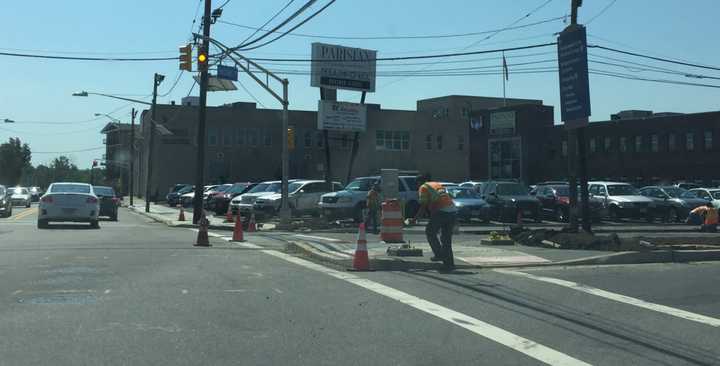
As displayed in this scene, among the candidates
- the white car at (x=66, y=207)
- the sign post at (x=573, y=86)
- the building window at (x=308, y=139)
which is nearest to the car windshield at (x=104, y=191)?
the white car at (x=66, y=207)

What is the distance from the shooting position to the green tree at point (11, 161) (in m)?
94.8

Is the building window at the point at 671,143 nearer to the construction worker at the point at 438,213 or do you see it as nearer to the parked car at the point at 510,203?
the parked car at the point at 510,203

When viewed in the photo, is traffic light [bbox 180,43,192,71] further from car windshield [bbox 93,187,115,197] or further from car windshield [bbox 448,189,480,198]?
car windshield [bbox 448,189,480,198]

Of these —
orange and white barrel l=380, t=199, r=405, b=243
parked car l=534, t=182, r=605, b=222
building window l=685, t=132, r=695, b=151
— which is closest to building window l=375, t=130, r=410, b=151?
building window l=685, t=132, r=695, b=151

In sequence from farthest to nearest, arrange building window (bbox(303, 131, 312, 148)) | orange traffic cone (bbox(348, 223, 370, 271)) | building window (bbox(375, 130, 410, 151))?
building window (bbox(303, 131, 312, 148)) < building window (bbox(375, 130, 410, 151)) < orange traffic cone (bbox(348, 223, 370, 271))

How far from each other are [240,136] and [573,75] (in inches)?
2214

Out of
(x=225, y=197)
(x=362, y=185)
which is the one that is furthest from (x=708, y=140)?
(x=362, y=185)

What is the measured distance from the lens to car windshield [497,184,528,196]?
28734 mm

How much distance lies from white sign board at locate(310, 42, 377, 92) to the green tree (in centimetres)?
7389

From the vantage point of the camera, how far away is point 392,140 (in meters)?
71.2

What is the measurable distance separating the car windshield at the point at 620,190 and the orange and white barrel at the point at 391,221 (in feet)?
51.8

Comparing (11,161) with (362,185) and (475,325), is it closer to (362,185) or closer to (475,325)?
(362,185)

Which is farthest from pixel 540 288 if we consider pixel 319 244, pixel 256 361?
pixel 319 244

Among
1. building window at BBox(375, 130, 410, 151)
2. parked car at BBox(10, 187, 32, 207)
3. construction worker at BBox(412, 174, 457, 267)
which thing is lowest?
construction worker at BBox(412, 174, 457, 267)
